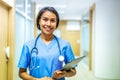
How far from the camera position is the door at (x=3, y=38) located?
2.97 m

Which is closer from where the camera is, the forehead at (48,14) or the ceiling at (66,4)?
the forehead at (48,14)

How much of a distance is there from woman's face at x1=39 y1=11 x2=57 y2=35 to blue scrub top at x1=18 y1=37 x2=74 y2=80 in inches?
4.7

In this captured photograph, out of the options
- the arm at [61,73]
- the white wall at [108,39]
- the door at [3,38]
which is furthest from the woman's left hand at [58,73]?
the white wall at [108,39]

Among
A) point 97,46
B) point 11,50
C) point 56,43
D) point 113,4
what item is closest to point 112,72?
point 97,46

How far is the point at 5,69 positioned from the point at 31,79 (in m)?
2.00

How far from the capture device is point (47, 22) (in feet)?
4.68

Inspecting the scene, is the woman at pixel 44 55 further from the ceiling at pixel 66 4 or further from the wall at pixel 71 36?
the wall at pixel 71 36

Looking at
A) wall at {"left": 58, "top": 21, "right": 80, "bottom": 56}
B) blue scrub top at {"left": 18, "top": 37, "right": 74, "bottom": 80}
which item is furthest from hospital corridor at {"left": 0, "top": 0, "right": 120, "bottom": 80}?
wall at {"left": 58, "top": 21, "right": 80, "bottom": 56}

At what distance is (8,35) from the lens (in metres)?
3.33

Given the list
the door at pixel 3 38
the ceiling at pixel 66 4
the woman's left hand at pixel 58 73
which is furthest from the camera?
the ceiling at pixel 66 4

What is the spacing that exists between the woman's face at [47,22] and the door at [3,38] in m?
1.67

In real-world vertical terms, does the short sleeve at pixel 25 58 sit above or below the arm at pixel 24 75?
above

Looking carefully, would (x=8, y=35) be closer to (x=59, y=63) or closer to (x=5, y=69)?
(x=5, y=69)

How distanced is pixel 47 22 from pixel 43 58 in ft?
0.84
